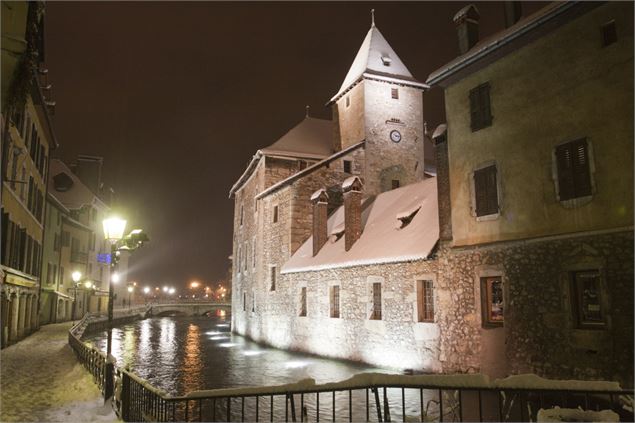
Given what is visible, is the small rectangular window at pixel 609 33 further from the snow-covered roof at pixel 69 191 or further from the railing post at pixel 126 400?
the snow-covered roof at pixel 69 191

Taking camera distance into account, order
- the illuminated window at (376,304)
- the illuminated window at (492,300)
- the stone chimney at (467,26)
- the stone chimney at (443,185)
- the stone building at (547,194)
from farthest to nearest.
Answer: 1. the illuminated window at (376,304)
2. the stone chimney at (467,26)
3. the stone chimney at (443,185)
4. the illuminated window at (492,300)
5. the stone building at (547,194)

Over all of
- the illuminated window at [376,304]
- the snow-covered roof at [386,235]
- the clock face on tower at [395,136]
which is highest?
the clock face on tower at [395,136]

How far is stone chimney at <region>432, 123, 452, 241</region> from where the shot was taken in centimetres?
1564

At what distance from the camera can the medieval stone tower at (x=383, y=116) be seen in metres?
29.3

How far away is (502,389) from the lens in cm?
554

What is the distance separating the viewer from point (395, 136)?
3031 centimetres

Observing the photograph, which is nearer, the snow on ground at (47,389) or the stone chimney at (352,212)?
the snow on ground at (47,389)

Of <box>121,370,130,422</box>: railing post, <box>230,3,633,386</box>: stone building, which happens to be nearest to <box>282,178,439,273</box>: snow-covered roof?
<box>230,3,633,386</box>: stone building

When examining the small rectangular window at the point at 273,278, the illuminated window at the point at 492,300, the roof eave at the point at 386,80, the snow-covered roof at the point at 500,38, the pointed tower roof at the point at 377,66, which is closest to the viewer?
the snow-covered roof at the point at 500,38

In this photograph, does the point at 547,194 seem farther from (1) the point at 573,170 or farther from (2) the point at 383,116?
(2) the point at 383,116

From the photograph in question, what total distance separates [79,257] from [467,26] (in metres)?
40.4

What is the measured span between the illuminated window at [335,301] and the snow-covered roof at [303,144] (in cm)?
1152

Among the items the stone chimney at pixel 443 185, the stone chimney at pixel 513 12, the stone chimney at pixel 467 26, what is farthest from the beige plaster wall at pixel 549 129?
the stone chimney at pixel 513 12

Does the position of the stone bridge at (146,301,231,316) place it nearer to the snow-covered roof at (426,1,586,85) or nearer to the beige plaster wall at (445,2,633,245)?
the snow-covered roof at (426,1,586,85)
